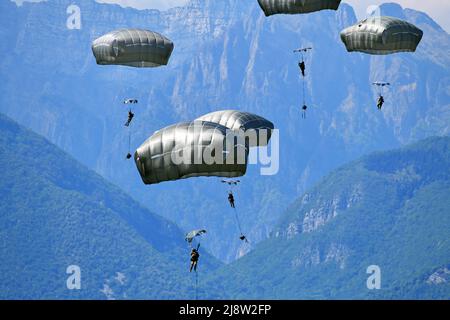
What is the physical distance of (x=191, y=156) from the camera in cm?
9144

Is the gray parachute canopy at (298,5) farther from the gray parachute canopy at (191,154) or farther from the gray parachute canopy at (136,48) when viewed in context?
the gray parachute canopy at (191,154)

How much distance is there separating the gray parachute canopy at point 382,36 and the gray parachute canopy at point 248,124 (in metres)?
10.4

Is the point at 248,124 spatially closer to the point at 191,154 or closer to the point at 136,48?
the point at 136,48

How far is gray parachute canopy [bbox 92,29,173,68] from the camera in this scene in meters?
116

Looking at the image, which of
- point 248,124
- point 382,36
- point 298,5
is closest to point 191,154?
point 298,5

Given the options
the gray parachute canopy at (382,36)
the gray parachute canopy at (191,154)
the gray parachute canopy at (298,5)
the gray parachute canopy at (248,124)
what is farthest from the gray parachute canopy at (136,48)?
the gray parachute canopy at (191,154)

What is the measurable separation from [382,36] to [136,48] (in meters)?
21.1

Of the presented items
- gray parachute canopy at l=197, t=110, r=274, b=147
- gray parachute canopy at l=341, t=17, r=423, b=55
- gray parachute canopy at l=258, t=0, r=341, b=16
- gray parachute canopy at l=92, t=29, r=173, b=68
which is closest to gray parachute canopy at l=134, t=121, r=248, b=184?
gray parachute canopy at l=258, t=0, r=341, b=16

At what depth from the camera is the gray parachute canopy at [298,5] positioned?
112m

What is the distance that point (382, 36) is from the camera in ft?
397
